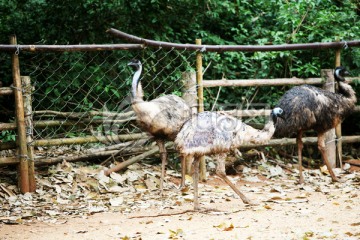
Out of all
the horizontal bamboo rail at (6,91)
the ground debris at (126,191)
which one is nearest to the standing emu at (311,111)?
the ground debris at (126,191)

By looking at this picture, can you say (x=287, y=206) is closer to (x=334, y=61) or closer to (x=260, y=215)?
(x=260, y=215)

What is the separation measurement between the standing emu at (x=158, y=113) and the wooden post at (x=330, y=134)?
2.13 metres

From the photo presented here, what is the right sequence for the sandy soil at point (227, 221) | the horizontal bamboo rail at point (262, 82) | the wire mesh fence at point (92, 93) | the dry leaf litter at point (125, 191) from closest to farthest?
the sandy soil at point (227, 221), the dry leaf litter at point (125, 191), the wire mesh fence at point (92, 93), the horizontal bamboo rail at point (262, 82)

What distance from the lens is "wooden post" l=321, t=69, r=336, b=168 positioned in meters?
7.25

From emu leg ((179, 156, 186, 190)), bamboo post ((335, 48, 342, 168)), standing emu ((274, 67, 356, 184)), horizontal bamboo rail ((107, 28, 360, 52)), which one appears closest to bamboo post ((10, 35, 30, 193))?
horizontal bamboo rail ((107, 28, 360, 52))

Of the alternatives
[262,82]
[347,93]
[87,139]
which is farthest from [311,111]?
[87,139]

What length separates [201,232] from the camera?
454 centimetres

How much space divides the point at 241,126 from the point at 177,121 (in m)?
0.89

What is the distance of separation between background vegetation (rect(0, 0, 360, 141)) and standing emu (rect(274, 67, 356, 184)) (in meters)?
0.97

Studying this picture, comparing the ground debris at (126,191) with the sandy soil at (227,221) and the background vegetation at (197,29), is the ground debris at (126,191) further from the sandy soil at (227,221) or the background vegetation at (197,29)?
the background vegetation at (197,29)

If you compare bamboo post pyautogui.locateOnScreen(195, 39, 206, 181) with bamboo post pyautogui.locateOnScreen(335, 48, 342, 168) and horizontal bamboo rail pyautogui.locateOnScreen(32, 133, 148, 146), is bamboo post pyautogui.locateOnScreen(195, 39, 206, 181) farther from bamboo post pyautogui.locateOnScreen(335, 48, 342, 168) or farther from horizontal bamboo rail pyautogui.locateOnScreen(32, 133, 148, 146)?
bamboo post pyautogui.locateOnScreen(335, 48, 342, 168)

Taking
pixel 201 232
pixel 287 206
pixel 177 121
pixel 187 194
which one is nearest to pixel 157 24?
pixel 177 121

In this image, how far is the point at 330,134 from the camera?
289 inches

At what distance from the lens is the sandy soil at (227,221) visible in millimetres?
4457
